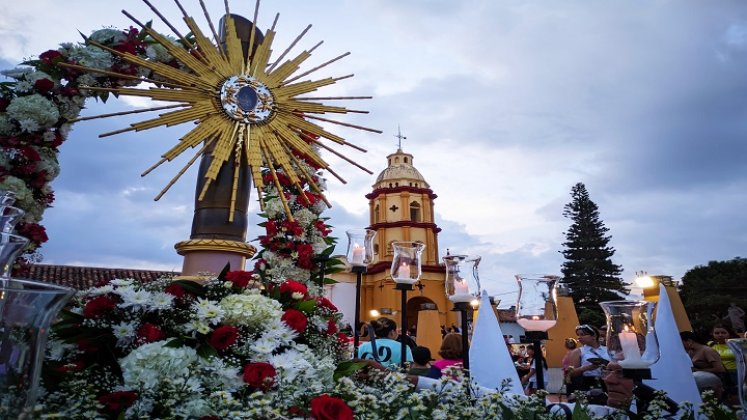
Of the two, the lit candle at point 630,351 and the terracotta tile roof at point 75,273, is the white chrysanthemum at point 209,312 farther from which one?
the terracotta tile roof at point 75,273

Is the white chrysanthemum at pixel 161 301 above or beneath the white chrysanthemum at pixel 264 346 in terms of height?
above

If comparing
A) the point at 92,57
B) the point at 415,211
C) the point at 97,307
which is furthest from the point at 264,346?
the point at 415,211

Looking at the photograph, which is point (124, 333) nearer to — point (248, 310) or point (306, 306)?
point (248, 310)

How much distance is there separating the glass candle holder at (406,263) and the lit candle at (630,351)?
162cm

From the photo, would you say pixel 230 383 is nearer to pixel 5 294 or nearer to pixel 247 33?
Result: pixel 5 294

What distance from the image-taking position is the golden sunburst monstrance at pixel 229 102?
168 inches

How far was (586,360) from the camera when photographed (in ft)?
23.6

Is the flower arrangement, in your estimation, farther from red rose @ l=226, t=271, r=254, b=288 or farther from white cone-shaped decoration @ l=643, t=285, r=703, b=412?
white cone-shaped decoration @ l=643, t=285, r=703, b=412

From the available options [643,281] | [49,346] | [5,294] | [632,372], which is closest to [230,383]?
[49,346]

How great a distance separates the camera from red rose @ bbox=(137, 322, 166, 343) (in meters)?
2.32

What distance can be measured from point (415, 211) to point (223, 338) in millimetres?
34146

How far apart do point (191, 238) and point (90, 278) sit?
21107 millimetres

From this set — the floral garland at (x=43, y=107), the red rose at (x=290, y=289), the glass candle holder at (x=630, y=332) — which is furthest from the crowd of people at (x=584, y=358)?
the floral garland at (x=43, y=107)

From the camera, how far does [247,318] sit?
2520 mm
